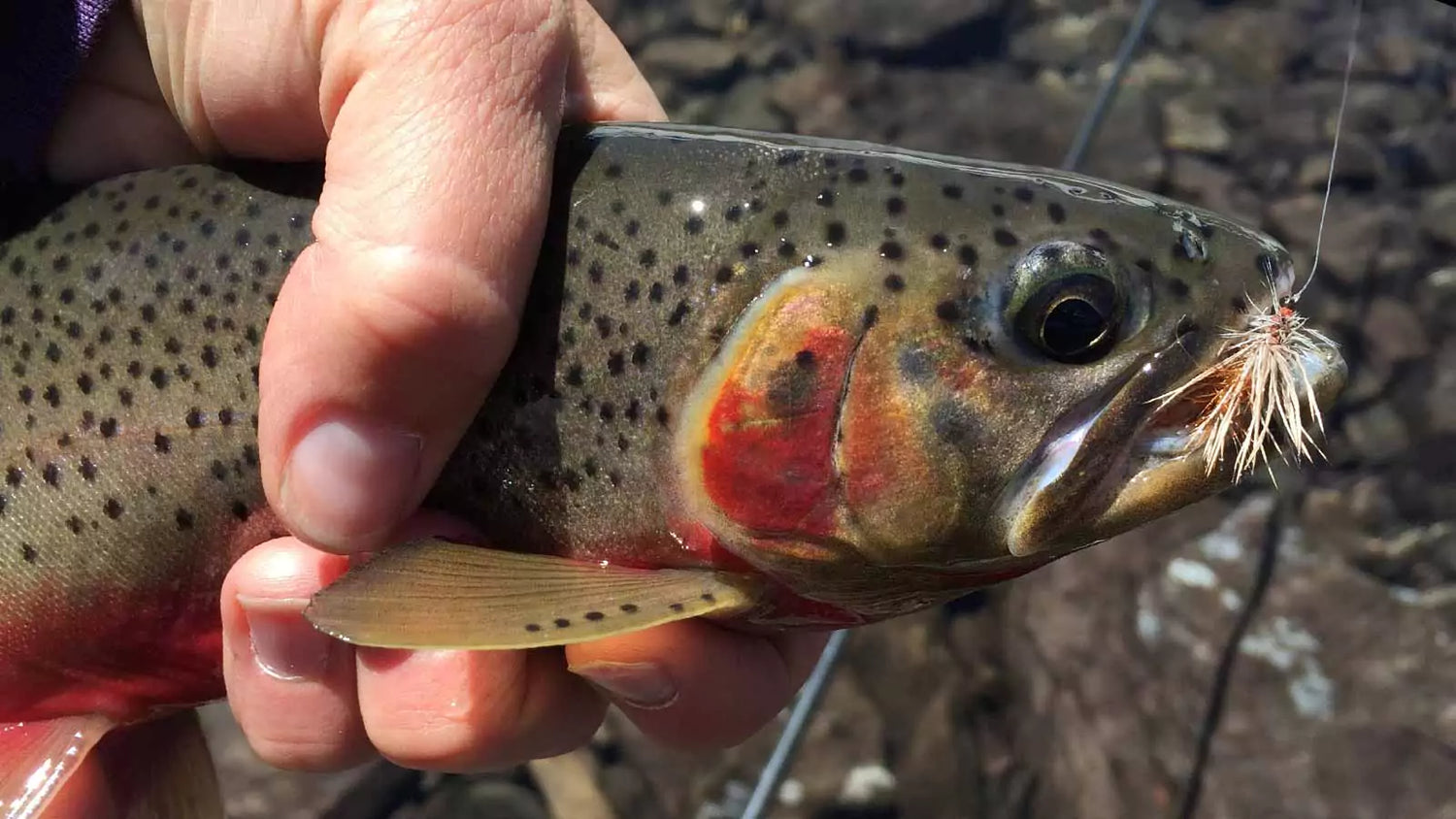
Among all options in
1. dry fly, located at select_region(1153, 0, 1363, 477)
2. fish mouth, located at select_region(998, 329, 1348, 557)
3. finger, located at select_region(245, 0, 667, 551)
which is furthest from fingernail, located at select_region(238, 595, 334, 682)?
dry fly, located at select_region(1153, 0, 1363, 477)

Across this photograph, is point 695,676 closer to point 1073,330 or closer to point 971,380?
point 971,380

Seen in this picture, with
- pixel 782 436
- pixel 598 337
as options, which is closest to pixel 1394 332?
pixel 782 436

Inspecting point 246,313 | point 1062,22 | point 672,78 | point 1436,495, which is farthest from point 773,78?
point 246,313

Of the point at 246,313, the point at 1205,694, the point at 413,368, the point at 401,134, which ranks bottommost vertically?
the point at 246,313

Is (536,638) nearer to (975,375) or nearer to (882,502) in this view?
(882,502)

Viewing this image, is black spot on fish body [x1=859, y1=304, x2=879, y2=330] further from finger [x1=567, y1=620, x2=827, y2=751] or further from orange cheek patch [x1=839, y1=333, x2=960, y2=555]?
finger [x1=567, y1=620, x2=827, y2=751]

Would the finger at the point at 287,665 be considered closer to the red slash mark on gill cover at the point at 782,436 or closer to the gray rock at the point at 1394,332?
the red slash mark on gill cover at the point at 782,436
